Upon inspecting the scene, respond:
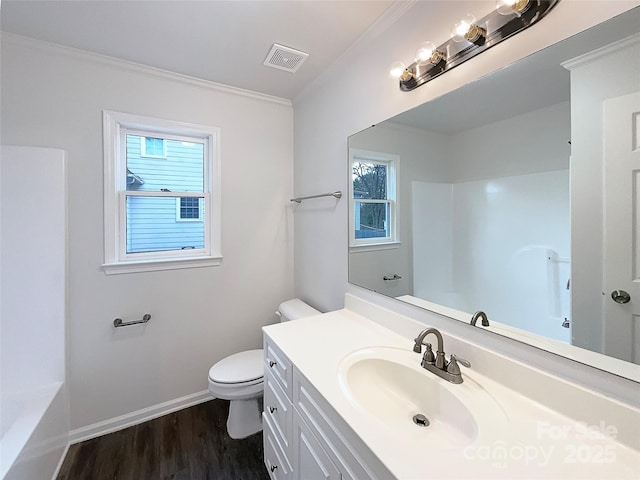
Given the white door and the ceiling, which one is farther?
the ceiling

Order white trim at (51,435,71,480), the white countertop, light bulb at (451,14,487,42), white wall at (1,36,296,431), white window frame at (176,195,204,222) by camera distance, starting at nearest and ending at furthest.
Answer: the white countertop
light bulb at (451,14,487,42)
white trim at (51,435,71,480)
white wall at (1,36,296,431)
white window frame at (176,195,204,222)

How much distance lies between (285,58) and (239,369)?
2.04 meters

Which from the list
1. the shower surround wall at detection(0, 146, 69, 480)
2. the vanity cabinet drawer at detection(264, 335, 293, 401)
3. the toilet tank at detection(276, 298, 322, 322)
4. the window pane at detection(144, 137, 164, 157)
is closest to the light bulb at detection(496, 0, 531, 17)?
the vanity cabinet drawer at detection(264, 335, 293, 401)

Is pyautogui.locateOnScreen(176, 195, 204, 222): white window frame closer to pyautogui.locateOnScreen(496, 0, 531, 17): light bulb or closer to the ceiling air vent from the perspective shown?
the ceiling air vent

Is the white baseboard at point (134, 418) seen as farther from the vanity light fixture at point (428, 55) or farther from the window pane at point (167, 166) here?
the vanity light fixture at point (428, 55)

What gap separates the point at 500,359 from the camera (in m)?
0.92

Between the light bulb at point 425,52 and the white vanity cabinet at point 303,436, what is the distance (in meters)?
1.40

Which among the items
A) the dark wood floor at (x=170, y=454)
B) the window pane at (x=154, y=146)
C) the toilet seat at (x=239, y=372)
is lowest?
the dark wood floor at (x=170, y=454)

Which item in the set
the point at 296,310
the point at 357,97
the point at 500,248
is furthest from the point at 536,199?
the point at 296,310

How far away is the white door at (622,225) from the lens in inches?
27.3

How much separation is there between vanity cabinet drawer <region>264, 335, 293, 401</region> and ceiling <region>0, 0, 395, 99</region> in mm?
1655

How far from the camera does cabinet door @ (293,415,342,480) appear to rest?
86 centimetres

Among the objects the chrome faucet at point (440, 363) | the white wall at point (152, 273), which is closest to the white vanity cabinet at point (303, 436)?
the chrome faucet at point (440, 363)

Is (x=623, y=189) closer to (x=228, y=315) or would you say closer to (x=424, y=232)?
(x=424, y=232)
